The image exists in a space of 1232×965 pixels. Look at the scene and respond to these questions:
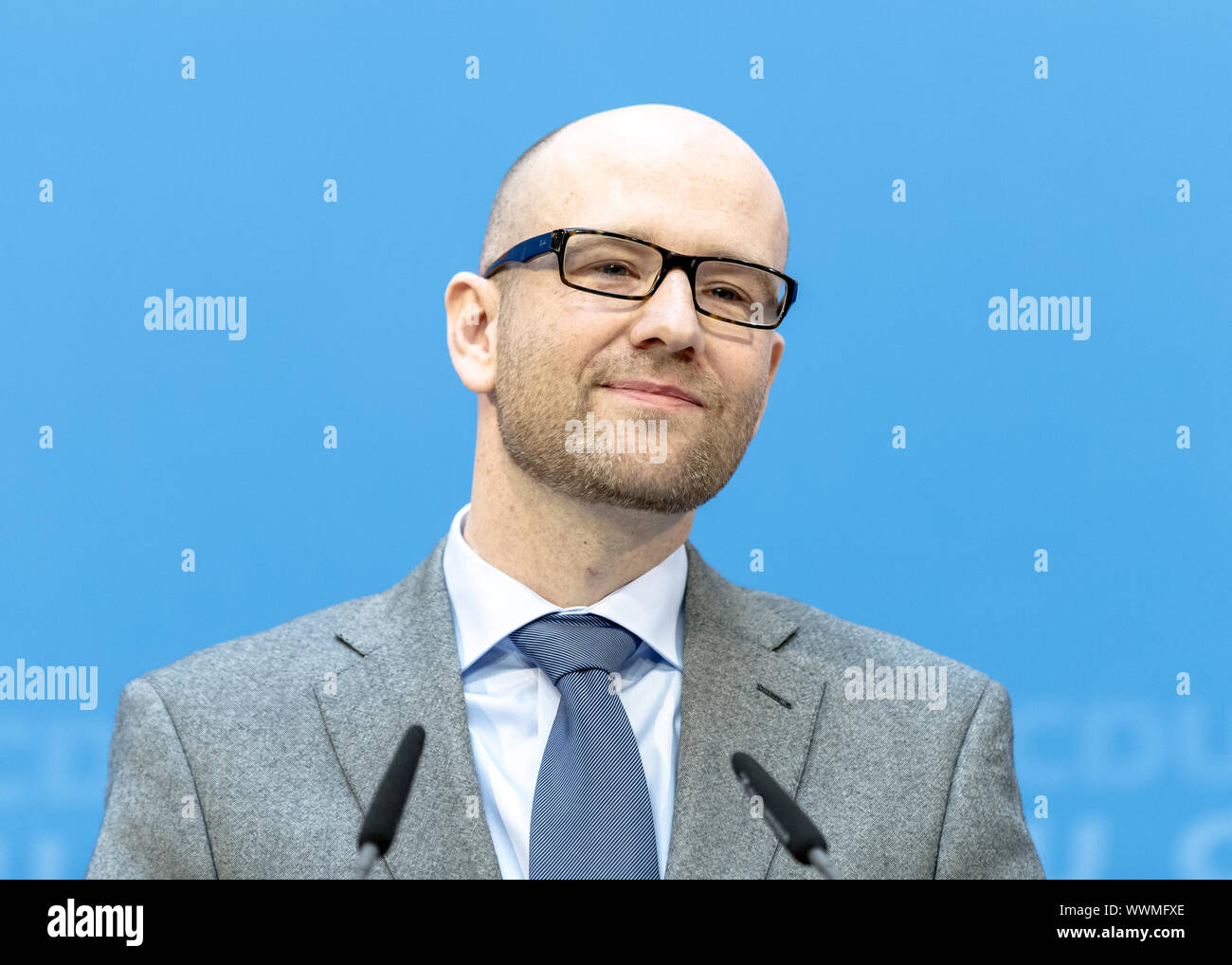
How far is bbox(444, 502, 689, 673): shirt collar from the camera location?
246 cm

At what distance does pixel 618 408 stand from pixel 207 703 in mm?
890

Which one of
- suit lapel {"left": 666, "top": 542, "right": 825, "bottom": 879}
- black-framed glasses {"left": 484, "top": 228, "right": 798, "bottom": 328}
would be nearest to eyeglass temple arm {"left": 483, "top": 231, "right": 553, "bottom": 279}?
black-framed glasses {"left": 484, "top": 228, "right": 798, "bottom": 328}

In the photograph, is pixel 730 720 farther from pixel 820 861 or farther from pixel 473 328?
pixel 473 328

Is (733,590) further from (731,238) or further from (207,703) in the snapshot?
(207,703)

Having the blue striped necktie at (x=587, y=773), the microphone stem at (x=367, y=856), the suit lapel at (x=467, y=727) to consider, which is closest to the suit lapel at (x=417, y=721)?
the suit lapel at (x=467, y=727)

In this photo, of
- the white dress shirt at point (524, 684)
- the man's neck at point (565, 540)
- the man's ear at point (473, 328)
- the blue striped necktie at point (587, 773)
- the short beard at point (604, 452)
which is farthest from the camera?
the man's ear at point (473, 328)

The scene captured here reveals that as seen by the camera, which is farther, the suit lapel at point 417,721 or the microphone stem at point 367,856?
the suit lapel at point 417,721

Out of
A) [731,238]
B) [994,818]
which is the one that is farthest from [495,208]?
[994,818]

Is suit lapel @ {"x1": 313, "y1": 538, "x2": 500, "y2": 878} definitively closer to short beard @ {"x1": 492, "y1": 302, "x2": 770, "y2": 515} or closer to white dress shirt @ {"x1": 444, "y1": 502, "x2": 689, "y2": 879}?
white dress shirt @ {"x1": 444, "y1": 502, "x2": 689, "y2": 879}

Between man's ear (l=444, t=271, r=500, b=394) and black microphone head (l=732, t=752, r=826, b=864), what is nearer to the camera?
black microphone head (l=732, t=752, r=826, b=864)

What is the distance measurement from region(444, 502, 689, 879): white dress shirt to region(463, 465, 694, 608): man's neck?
0.03 meters

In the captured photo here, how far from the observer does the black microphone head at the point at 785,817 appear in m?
1.59

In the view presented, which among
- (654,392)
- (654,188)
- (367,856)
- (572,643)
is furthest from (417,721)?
(654,188)

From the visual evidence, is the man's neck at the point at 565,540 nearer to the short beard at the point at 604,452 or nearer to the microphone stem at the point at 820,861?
the short beard at the point at 604,452
